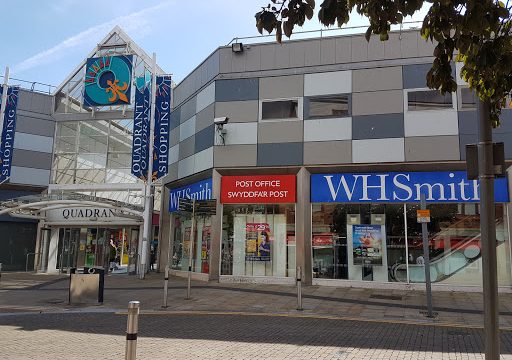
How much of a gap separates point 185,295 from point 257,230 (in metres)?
4.11

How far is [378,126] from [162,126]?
957 cm

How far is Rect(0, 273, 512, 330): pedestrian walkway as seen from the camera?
10.9 m

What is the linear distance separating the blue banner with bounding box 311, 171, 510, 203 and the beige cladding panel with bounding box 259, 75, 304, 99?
126 inches

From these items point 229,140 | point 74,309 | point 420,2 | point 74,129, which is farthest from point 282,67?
point 420,2

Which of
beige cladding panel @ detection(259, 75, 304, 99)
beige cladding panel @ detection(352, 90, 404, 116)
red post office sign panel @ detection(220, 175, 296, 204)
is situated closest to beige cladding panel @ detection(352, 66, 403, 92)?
beige cladding panel @ detection(352, 90, 404, 116)

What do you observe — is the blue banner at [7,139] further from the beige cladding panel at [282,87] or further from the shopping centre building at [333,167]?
the beige cladding panel at [282,87]

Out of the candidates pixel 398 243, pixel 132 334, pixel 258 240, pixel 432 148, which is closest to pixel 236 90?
pixel 258 240

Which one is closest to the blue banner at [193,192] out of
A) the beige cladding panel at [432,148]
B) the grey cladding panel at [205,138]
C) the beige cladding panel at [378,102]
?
the grey cladding panel at [205,138]

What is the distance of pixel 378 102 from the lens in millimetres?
16094

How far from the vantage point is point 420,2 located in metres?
3.55

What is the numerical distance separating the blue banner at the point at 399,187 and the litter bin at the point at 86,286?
7.66 meters

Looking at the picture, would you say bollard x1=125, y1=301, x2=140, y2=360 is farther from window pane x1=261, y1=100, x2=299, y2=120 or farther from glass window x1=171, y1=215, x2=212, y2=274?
window pane x1=261, y1=100, x2=299, y2=120

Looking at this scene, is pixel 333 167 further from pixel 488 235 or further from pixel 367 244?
pixel 488 235

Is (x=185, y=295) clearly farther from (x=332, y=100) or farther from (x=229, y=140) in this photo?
(x=332, y=100)
